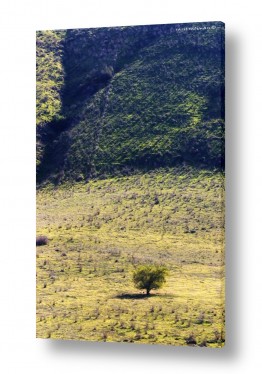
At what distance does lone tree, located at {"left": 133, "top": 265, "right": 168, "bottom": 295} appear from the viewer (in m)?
7.63

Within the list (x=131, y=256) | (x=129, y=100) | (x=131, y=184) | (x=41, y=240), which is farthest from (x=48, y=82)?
(x=131, y=256)

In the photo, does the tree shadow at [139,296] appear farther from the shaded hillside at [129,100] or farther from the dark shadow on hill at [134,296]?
the shaded hillside at [129,100]

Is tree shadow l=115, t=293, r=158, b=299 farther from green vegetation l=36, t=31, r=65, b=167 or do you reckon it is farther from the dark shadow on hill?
green vegetation l=36, t=31, r=65, b=167

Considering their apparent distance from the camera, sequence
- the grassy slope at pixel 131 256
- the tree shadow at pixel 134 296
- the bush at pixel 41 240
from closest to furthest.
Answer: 1. the grassy slope at pixel 131 256
2. the tree shadow at pixel 134 296
3. the bush at pixel 41 240

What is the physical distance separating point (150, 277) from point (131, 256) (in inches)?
9.5

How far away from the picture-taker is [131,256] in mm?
7738

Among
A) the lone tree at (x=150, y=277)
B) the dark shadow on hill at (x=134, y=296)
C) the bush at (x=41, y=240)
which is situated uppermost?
the bush at (x=41, y=240)

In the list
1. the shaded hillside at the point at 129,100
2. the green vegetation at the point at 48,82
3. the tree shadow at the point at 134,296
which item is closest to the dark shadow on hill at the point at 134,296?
the tree shadow at the point at 134,296

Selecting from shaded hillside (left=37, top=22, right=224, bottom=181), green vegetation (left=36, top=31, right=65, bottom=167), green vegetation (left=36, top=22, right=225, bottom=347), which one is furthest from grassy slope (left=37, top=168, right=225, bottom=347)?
green vegetation (left=36, top=31, right=65, bottom=167)

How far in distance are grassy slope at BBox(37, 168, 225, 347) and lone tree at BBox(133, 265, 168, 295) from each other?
2.0 inches

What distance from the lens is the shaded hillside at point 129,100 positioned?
758 cm

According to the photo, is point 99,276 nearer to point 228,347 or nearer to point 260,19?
point 228,347

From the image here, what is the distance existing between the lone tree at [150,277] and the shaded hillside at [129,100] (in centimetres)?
84

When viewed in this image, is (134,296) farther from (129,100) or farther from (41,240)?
(129,100)
